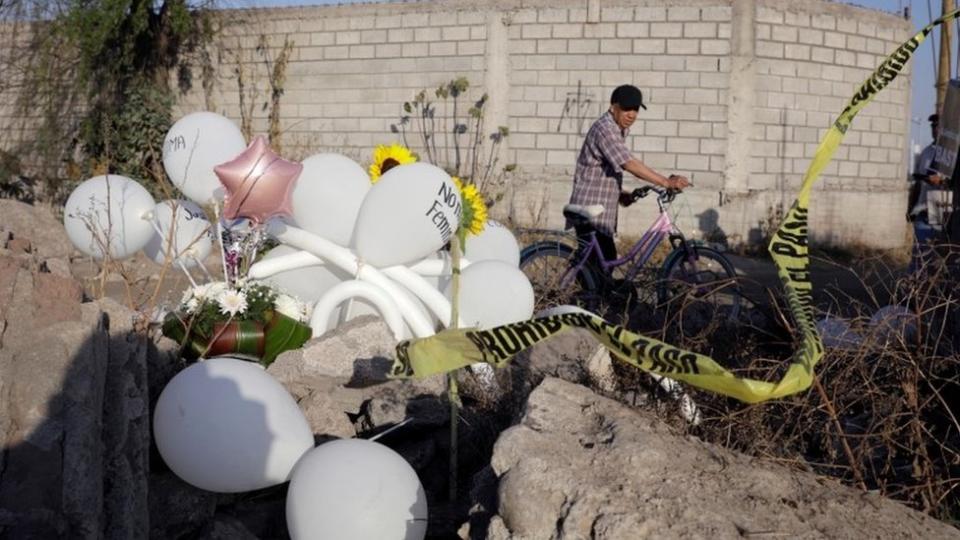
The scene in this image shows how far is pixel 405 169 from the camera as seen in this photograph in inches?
186

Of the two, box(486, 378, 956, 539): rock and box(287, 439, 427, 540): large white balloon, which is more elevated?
box(486, 378, 956, 539): rock

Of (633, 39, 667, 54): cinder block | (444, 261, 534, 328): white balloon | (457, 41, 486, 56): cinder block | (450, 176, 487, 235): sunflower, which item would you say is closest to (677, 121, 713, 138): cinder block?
(633, 39, 667, 54): cinder block

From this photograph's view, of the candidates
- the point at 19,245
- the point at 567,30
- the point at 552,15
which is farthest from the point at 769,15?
the point at 19,245

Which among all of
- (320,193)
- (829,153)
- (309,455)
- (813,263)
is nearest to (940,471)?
(829,153)

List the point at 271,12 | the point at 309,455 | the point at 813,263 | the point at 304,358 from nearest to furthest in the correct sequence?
the point at 309,455
the point at 304,358
the point at 813,263
the point at 271,12

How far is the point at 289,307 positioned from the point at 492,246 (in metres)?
1.18

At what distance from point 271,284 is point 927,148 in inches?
246

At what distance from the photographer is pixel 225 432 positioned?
11.5 ft

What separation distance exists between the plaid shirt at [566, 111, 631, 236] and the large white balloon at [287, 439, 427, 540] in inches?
158

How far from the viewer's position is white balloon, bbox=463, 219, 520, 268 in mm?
5480

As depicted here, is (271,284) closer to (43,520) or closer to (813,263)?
(43,520)

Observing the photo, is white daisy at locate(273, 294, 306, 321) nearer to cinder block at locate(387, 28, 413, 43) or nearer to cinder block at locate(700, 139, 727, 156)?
cinder block at locate(700, 139, 727, 156)

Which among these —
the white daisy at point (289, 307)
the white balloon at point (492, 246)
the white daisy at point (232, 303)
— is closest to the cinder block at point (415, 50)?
the white balloon at point (492, 246)

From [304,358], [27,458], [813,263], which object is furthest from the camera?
[813,263]
